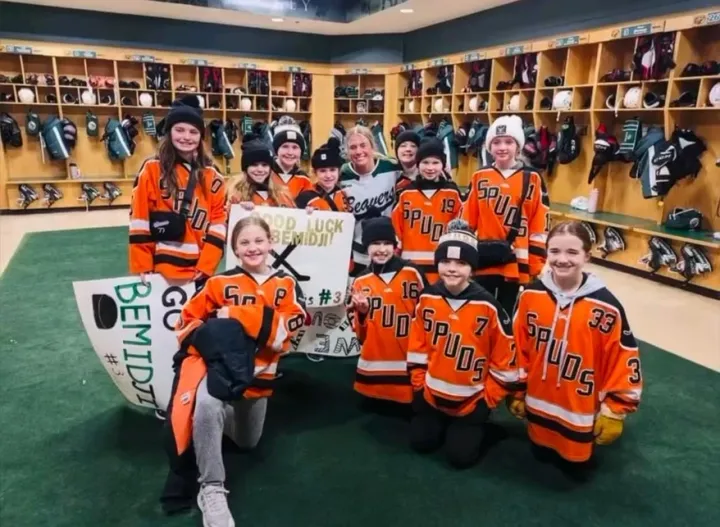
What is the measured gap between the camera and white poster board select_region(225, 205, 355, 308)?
268cm

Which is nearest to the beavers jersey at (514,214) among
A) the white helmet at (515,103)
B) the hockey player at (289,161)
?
the hockey player at (289,161)

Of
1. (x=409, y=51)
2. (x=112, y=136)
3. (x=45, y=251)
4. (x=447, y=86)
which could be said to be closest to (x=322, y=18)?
(x=409, y=51)

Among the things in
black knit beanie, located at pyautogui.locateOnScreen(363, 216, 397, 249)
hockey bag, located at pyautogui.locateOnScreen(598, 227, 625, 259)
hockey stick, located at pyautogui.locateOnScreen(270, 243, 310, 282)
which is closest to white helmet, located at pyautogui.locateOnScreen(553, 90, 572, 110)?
hockey bag, located at pyautogui.locateOnScreen(598, 227, 625, 259)

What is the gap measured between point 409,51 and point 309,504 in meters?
9.21

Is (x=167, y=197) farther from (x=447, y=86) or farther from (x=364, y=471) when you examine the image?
(x=447, y=86)

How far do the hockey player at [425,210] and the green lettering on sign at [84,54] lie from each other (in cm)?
732

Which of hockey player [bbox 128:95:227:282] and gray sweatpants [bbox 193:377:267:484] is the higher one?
hockey player [bbox 128:95:227:282]

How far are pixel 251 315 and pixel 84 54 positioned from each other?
7908 mm

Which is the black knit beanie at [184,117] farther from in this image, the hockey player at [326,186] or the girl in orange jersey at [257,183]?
the hockey player at [326,186]

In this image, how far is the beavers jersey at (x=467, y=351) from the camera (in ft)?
7.19

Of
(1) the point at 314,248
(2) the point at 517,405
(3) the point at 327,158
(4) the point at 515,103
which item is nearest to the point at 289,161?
(3) the point at 327,158

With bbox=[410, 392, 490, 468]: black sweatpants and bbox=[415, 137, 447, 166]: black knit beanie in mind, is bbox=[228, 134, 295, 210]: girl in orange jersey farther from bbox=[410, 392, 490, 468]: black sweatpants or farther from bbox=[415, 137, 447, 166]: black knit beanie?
bbox=[410, 392, 490, 468]: black sweatpants

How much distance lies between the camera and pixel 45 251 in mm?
5773

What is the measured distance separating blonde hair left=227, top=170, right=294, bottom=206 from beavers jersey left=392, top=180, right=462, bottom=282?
24.3 inches
